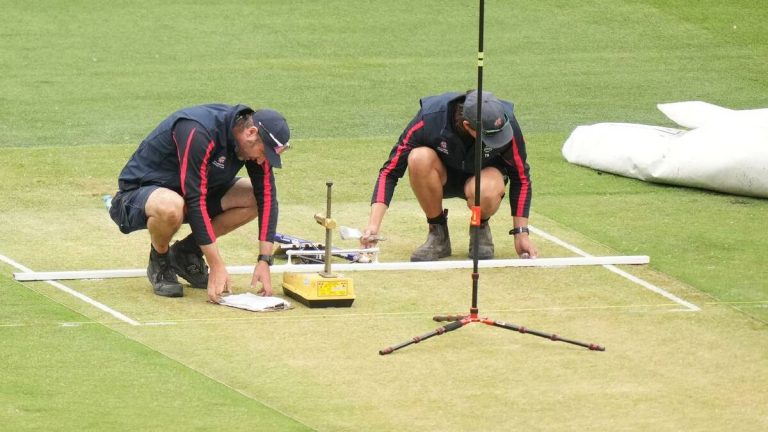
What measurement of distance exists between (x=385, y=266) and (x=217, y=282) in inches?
50.5

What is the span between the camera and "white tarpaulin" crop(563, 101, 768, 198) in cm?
1120

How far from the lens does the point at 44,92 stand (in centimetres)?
1443

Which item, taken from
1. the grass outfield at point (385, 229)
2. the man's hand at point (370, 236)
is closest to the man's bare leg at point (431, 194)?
the grass outfield at point (385, 229)

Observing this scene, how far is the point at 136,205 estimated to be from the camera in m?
8.37

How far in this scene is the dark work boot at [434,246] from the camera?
947 cm

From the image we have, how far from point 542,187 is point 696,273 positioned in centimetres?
246

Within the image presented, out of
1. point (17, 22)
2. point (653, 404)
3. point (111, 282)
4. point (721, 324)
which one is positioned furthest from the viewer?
point (17, 22)

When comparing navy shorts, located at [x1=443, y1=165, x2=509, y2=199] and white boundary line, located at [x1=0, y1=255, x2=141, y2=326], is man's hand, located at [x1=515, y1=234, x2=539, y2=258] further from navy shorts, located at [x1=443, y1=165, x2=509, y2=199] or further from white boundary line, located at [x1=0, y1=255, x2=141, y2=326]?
white boundary line, located at [x1=0, y1=255, x2=141, y2=326]

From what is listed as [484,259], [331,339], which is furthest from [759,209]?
[331,339]

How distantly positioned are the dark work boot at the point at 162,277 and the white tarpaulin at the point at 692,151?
173 inches

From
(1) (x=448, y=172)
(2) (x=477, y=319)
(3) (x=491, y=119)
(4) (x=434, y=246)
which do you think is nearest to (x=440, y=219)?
(4) (x=434, y=246)

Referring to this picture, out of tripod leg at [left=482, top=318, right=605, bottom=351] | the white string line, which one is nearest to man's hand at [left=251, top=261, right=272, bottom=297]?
tripod leg at [left=482, top=318, right=605, bottom=351]

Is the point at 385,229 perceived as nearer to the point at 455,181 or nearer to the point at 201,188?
the point at 455,181

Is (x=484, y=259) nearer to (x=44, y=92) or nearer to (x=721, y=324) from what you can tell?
(x=721, y=324)
